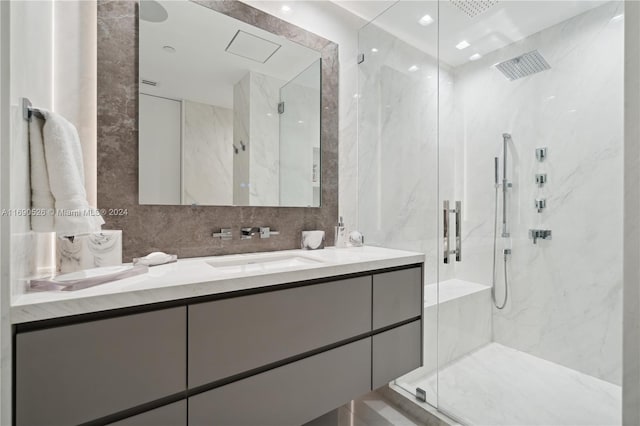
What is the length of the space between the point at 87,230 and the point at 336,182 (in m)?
1.31

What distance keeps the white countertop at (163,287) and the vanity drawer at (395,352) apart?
0.36 metres

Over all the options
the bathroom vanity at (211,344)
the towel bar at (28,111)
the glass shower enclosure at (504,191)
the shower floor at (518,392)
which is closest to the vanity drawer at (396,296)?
the bathroom vanity at (211,344)

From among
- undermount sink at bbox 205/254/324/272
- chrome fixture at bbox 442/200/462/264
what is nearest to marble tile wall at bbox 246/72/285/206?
undermount sink at bbox 205/254/324/272

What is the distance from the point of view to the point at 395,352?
1.43 meters

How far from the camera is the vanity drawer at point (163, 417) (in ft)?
2.68

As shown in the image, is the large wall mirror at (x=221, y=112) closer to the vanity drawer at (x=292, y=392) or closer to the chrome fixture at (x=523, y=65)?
the vanity drawer at (x=292, y=392)

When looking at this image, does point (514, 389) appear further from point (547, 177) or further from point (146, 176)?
point (146, 176)

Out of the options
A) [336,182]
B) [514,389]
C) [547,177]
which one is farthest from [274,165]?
Result: [514,389]

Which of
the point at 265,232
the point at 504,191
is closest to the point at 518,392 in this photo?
the point at 504,191

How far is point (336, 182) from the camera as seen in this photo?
190cm

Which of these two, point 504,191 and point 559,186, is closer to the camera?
point 559,186

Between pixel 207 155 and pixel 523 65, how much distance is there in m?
2.03

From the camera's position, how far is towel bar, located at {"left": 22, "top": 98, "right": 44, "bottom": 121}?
2.48 feet

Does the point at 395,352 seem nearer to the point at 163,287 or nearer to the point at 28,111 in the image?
the point at 163,287
